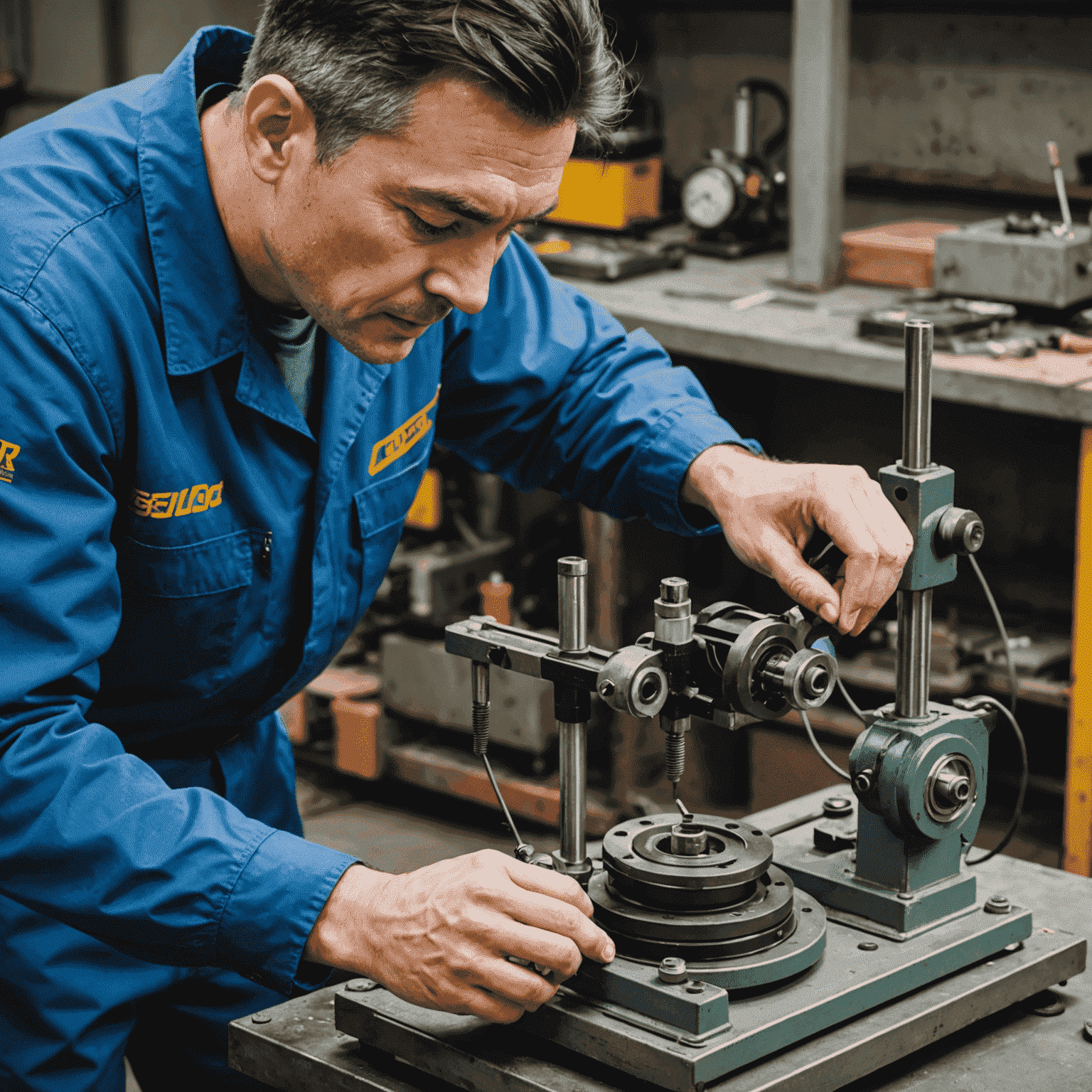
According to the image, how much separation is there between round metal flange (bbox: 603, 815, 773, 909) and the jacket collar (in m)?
0.49

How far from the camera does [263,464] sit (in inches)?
52.4

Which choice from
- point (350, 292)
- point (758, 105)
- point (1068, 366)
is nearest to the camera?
point (350, 292)

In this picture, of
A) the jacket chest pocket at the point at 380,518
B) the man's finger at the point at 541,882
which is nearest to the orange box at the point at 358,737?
the jacket chest pocket at the point at 380,518

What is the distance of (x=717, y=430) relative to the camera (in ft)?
4.80

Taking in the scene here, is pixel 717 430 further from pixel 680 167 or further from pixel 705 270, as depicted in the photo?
pixel 680 167

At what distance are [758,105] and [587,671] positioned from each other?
2.41 m

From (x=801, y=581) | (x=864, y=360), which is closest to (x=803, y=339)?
(x=864, y=360)

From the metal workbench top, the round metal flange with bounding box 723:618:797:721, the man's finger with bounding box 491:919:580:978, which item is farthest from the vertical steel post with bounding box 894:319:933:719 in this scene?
the metal workbench top

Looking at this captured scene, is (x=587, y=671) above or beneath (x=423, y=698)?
above

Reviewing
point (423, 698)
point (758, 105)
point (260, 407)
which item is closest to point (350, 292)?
point (260, 407)

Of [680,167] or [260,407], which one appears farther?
[680,167]

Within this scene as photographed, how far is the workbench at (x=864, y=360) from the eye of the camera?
224 cm

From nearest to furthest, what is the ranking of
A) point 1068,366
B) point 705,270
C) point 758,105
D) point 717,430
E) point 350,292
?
1. point 350,292
2. point 717,430
3. point 1068,366
4. point 705,270
5. point 758,105

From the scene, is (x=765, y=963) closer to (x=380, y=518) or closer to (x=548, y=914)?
(x=548, y=914)
